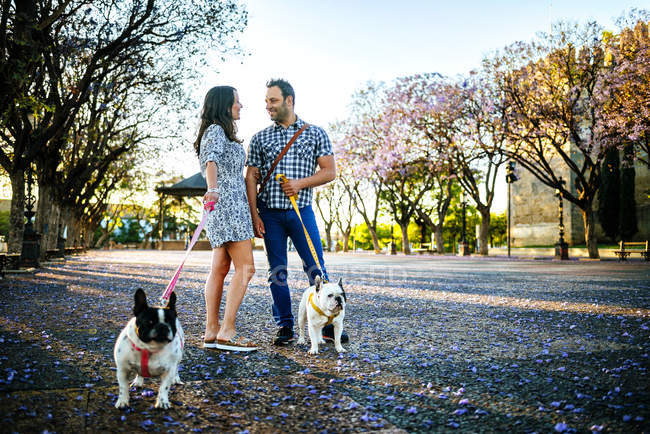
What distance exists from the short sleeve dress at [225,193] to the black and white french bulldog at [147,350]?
4.52 ft

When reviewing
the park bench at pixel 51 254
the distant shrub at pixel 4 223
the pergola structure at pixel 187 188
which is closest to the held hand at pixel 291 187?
the park bench at pixel 51 254

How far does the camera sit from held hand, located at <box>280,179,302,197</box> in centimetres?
446

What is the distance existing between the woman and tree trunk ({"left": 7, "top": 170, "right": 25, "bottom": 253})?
14.2m

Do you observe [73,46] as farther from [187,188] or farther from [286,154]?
[187,188]

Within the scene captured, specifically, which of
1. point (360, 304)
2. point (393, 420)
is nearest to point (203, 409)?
point (393, 420)

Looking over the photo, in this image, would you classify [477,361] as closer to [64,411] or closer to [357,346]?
[357,346]

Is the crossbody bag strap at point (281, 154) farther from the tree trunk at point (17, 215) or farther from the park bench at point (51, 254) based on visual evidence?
the park bench at point (51, 254)

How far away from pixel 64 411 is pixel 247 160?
277 cm

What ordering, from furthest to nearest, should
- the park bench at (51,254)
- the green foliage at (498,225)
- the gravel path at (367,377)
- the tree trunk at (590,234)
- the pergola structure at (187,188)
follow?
1. the green foliage at (498,225)
2. the pergola structure at (187,188)
3. the tree trunk at (590,234)
4. the park bench at (51,254)
5. the gravel path at (367,377)

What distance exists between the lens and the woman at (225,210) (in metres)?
4.23

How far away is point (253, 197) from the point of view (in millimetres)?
4672

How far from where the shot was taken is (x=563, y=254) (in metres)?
26.8

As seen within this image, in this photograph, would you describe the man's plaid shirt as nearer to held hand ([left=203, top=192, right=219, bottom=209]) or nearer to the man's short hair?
the man's short hair

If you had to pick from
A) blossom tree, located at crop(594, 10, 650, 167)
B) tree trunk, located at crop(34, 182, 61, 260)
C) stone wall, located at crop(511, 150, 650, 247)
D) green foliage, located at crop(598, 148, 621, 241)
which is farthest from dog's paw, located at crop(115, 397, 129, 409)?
stone wall, located at crop(511, 150, 650, 247)
